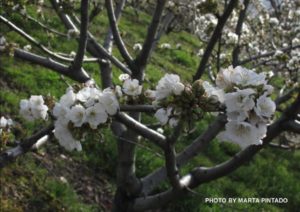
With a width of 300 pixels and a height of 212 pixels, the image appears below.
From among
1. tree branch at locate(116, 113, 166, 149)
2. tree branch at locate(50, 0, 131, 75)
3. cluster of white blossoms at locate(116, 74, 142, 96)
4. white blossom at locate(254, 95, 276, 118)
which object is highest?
tree branch at locate(50, 0, 131, 75)

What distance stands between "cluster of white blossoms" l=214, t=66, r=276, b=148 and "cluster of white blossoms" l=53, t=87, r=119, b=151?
0.41 meters

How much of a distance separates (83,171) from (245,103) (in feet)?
13.4

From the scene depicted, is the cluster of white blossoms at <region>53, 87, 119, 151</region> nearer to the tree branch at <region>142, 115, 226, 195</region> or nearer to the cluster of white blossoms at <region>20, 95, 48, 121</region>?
the cluster of white blossoms at <region>20, 95, 48, 121</region>

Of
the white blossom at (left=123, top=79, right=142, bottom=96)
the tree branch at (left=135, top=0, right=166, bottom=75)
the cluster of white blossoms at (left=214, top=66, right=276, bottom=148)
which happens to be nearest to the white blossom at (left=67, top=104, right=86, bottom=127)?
the white blossom at (left=123, top=79, right=142, bottom=96)

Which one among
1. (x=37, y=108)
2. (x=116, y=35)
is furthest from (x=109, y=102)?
(x=116, y=35)

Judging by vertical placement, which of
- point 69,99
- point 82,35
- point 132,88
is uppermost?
point 82,35

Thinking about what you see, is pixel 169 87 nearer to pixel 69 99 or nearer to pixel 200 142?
pixel 69 99

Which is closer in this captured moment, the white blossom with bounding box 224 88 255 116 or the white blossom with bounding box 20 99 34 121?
the white blossom with bounding box 224 88 255 116

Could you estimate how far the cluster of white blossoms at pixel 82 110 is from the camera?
1.81 metres

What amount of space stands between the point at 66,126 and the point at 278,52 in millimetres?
3443

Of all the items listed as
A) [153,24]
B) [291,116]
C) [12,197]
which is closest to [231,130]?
[291,116]

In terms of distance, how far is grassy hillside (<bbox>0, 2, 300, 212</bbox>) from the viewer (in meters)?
4.61

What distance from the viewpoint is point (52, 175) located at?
5.12m

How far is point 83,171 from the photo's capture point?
18.2ft
